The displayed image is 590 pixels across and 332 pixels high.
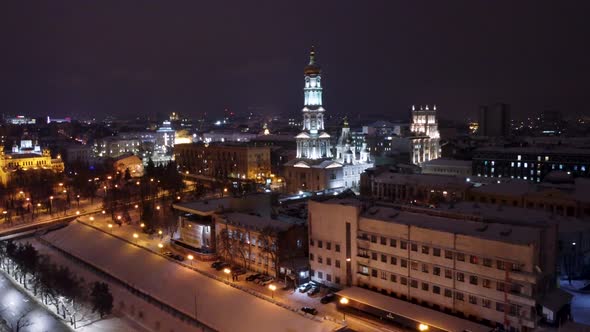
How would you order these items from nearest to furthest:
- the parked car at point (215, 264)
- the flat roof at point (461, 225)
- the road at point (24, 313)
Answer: the flat roof at point (461, 225)
the road at point (24, 313)
the parked car at point (215, 264)

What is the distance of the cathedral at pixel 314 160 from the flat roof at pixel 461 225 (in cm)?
2260

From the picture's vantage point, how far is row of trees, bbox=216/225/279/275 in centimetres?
2370

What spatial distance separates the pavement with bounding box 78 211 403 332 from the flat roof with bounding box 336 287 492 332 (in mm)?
647

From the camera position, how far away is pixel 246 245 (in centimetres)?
2528

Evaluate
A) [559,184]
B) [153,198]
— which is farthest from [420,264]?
[153,198]

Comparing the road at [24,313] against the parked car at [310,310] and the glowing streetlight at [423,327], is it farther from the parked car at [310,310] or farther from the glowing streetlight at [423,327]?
the glowing streetlight at [423,327]

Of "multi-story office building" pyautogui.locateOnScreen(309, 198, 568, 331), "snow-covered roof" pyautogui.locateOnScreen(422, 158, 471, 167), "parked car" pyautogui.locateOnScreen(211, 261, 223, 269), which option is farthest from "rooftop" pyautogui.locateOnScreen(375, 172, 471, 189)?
"parked car" pyautogui.locateOnScreen(211, 261, 223, 269)

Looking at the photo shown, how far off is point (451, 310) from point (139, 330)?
38.4 feet

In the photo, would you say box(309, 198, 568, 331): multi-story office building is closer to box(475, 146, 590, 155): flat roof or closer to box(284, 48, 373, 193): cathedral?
box(284, 48, 373, 193): cathedral

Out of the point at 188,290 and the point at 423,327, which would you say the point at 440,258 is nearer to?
the point at 423,327

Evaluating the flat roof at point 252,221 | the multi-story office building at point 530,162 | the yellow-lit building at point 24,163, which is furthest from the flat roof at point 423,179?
the yellow-lit building at point 24,163

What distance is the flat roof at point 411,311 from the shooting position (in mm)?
16859

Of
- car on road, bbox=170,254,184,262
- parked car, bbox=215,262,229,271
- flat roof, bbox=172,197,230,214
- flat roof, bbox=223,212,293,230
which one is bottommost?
parked car, bbox=215,262,229,271

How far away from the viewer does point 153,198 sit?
1748 inches
